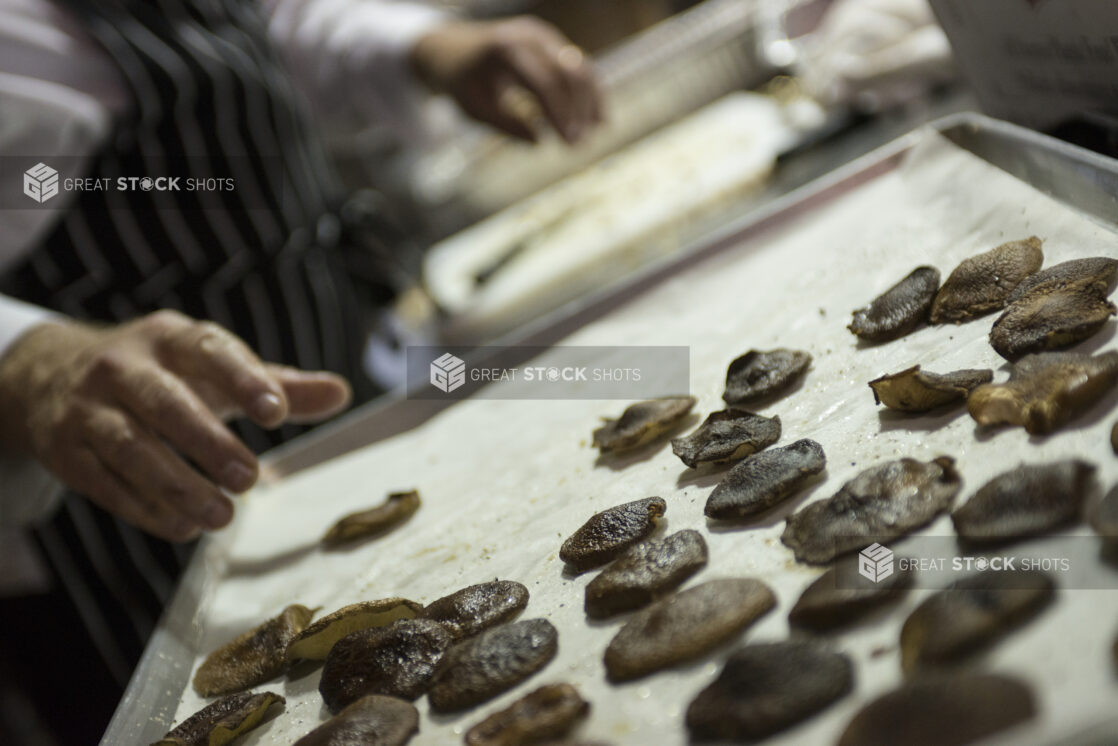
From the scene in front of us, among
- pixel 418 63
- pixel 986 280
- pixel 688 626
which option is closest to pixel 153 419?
pixel 688 626

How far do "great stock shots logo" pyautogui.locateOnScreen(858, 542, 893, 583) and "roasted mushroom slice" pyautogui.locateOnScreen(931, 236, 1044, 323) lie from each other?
35 cm

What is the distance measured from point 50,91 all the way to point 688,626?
4.97ft

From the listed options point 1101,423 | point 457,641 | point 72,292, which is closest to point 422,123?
point 72,292

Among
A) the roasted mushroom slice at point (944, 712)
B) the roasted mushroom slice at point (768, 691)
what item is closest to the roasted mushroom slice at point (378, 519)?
the roasted mushroom slice at point (768, 691)

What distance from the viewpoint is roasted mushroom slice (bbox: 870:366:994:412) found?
72 cm

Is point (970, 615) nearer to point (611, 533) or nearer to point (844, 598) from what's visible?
point (844, 598)

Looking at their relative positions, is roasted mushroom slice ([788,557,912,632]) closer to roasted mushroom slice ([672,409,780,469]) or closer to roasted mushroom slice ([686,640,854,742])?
roasted mushroom slice ([686,640,854,742])

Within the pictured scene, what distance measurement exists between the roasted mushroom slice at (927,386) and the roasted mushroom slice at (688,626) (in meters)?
0.24

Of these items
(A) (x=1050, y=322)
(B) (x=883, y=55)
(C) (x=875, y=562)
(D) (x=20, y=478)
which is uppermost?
(B) (x=883, y=55)

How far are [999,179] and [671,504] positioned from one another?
0.60 m

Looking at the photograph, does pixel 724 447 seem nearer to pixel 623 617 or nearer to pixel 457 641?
pixel 623 617

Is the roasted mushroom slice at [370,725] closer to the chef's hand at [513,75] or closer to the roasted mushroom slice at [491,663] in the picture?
the roasted mushroom slice at [491,663]

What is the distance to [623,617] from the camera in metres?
0.69

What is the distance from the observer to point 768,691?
0.53 meters
